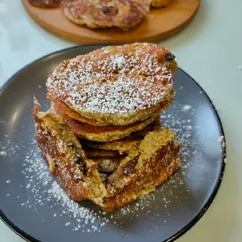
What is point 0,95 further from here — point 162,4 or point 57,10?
point 162,4

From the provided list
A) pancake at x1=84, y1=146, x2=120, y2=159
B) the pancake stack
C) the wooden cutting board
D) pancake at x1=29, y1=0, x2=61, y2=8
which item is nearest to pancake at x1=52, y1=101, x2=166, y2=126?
the pancake stack

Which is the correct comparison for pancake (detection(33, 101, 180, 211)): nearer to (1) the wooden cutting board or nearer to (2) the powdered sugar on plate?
(2) the powdered sugar on plate

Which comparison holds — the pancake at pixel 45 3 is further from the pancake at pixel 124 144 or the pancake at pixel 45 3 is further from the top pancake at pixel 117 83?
the pancake at pixel 124 144

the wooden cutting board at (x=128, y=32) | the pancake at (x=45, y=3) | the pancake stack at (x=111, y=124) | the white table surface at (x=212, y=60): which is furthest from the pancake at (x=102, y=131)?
the pancake at (x=45, y=3)

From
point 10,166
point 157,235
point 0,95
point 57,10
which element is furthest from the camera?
point 57,10

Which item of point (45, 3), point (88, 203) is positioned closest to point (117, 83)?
point (88, 203)

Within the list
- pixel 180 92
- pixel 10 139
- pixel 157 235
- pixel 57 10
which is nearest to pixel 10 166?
pixel 10 139

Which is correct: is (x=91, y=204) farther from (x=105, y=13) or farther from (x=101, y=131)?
(x=105, y=13)
